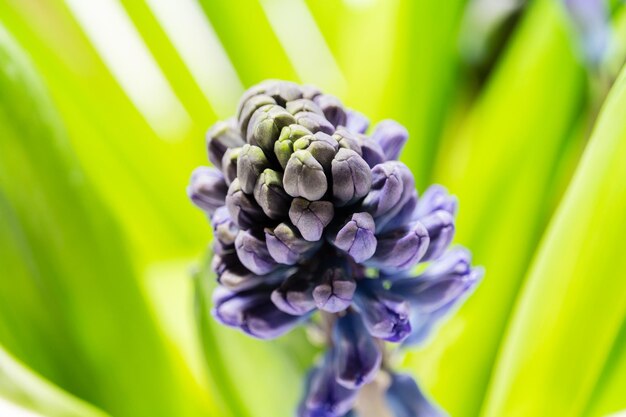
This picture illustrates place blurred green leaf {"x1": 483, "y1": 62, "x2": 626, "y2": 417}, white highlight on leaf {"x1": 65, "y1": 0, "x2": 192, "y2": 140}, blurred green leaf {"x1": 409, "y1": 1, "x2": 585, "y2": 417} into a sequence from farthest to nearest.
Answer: white highlight on leaf {"x1": 65, "y1": 0, "x2": 192, "y2": 140}, blurred green leaf {"x1": 409, "y1": 1, "x2": 585, "y2": 417}, blurred green leaf {"x1": 483, "y1": 62, "x2": 626, "y2": 417}

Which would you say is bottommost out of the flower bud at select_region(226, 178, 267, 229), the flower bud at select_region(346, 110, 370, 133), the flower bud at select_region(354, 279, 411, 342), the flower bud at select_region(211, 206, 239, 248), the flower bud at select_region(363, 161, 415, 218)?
the flower bud at select_region(354, 279, 411, 342)

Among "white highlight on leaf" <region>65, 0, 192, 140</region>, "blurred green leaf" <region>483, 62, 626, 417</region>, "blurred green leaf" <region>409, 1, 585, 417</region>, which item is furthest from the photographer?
"white highlight on leaf" <region>65, 0, 192, 140</region>

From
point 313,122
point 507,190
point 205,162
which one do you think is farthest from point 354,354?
point 205,162

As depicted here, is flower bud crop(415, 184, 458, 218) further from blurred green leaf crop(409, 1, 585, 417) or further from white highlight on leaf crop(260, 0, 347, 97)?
white highlight on leaf crop(260, 0, 347, 97)

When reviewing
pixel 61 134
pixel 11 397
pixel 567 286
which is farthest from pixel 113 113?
pixel 567 286

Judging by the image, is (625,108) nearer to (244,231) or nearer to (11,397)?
(244,231)

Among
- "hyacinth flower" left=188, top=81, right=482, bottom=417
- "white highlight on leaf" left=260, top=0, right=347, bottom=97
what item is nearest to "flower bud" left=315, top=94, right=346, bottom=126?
"hyacinth flower" left=188, top=81, right=482, bottom=417

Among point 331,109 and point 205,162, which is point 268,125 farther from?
point 205,162
